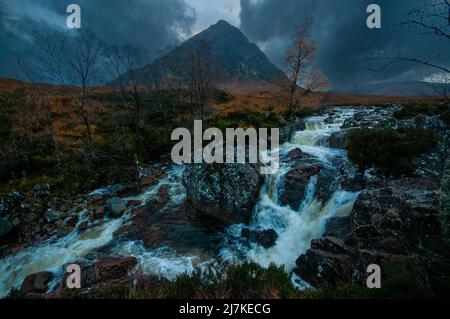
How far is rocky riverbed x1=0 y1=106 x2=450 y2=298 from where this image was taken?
16.5 feet

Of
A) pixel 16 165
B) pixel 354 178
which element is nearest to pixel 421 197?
pixel 354 178

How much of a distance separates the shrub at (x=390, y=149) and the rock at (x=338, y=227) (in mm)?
2700

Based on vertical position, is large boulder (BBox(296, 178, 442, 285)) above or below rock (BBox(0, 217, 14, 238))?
above

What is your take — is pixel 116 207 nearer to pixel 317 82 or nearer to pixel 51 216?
pixel 51 216

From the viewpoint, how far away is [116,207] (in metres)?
9.27

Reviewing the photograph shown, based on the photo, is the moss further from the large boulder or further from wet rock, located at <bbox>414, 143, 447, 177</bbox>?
the large boulder

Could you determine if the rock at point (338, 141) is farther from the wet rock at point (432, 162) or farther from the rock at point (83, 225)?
the rock at point (83, 225)

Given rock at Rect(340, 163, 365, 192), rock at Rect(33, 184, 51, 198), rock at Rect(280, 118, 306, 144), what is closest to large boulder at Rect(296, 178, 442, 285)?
rock at Rect(340, 163, 365, 192)

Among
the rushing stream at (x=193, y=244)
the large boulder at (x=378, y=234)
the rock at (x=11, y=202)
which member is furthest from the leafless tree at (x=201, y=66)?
the large boulder at (x=378, y=234)

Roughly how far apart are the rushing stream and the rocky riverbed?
1.5 inches

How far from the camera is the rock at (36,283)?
18.6 feet

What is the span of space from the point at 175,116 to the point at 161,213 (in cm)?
1651

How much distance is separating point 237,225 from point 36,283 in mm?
6645
